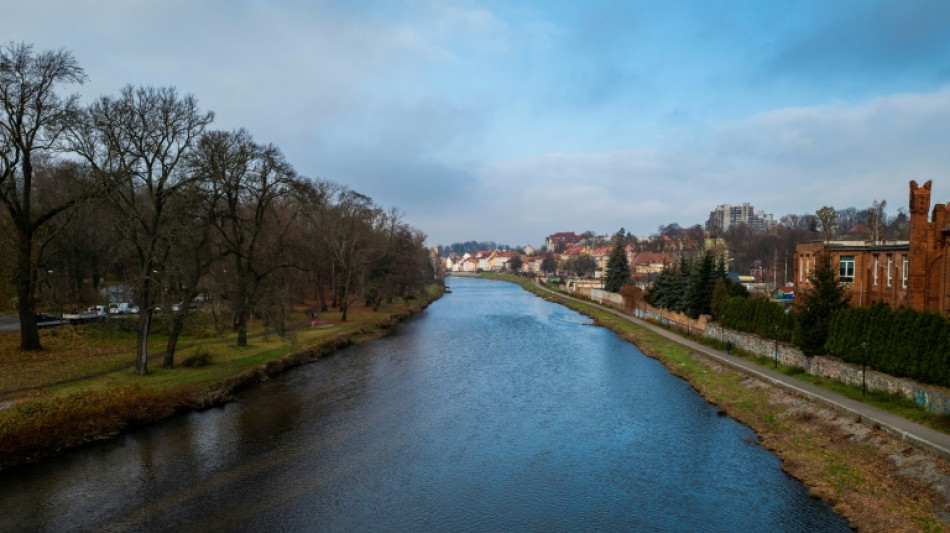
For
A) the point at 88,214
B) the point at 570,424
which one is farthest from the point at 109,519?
the point at 88,214

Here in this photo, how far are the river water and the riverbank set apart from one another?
0.68 metres

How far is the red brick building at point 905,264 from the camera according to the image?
27766 millimetres

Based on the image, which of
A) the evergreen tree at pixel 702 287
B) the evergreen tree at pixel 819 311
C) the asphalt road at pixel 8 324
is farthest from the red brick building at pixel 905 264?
the asphalt road at pixel 8 324

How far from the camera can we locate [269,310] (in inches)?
1281

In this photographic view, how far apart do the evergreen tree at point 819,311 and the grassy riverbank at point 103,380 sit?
27758 millimetres

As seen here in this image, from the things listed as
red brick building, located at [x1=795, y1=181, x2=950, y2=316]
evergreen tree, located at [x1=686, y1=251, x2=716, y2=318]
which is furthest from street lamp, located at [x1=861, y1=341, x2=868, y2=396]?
evergreen tree, located at [x1=686, y1=251, x2=716, y2=318]

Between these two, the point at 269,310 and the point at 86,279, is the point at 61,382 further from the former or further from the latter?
the point at 86,279

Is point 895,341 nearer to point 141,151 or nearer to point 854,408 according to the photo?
point 854,408

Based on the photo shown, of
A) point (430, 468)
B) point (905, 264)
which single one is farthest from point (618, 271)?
point (430, 468)

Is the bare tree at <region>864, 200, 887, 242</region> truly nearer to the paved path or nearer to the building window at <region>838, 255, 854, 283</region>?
the building window at <region>838, 255, 854, 283</region>

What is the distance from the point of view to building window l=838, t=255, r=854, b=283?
1487 inches

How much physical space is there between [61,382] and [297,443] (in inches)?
437

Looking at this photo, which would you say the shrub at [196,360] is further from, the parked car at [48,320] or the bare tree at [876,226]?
the bare tree at [876,226]

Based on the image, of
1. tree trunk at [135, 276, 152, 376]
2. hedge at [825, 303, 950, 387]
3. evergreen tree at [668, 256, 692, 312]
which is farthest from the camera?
evergreen tree at [668, 256, 692, 312]
